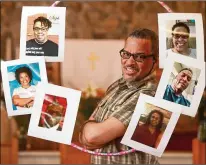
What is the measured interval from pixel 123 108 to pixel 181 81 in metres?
0.15

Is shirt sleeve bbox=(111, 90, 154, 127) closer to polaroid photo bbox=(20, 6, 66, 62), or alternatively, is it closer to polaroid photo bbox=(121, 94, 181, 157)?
polaroid photo bbox=(121, 94, 181, 157)

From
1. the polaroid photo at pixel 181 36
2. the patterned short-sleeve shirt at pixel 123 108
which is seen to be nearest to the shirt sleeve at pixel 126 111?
the patterned short-sleeve shirt at pixel 123 108

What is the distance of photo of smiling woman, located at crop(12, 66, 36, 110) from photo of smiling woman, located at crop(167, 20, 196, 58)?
34cm

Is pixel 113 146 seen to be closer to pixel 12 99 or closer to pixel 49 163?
pixel 12 99

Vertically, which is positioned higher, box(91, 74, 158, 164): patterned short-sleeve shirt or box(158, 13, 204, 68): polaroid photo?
box(158, 13, 204, 68): polaroid photo

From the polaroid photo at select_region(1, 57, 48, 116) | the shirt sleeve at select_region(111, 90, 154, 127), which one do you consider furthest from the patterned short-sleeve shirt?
the polaroid photo at select_region(1, 57, 48, 116)

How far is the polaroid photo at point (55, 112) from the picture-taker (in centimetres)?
107

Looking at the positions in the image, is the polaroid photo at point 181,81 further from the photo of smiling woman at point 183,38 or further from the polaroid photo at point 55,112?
the polaroid photo at point 55,112

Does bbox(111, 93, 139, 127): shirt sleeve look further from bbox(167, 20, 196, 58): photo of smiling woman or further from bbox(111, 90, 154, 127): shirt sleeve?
bbox(167, 20, 196, 58): photo of smiling woman

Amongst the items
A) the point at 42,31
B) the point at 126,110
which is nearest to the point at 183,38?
the point at 126,110

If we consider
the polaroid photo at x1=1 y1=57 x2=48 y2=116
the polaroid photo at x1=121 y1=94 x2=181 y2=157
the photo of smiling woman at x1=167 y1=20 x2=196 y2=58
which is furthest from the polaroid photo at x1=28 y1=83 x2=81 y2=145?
the photo of smiling woman at x1=167 y1=20 x2=196 y2=58

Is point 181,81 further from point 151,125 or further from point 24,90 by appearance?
point 24,90

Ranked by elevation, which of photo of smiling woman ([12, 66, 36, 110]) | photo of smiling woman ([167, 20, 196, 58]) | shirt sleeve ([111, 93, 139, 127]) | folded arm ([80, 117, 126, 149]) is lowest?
folded arm ([80, 117, 126, 149])

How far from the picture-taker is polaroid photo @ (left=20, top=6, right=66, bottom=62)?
1.07m
